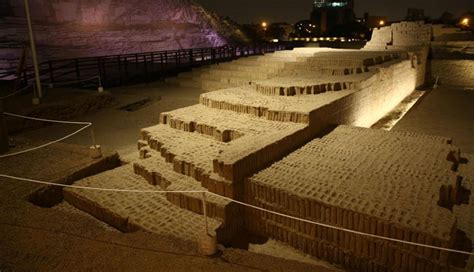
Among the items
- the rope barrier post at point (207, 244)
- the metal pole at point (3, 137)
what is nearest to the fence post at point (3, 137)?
the metal pole at point (3, 137)

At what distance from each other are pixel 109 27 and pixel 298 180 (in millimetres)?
29016

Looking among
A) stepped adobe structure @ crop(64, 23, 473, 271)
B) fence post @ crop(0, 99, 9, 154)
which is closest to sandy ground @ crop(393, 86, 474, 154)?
stepped adobe structure @ crop(64, 23, 473, 271)

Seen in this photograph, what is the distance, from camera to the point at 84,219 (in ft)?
13.0

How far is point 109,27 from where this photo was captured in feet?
96.2

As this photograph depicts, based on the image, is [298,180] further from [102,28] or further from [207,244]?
[102,28]

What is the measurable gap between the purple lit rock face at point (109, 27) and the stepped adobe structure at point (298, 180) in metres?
20.1

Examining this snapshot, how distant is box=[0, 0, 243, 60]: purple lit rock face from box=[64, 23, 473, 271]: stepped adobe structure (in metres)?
20.1

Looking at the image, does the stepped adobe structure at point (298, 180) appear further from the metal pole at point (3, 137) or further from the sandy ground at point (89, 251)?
the metal pole at point (3, 137)

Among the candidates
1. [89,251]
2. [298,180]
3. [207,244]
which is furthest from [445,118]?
[89,251]

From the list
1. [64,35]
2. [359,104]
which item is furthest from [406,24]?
[64,35]

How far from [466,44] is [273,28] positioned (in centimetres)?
4249

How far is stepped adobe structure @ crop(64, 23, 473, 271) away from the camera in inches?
140

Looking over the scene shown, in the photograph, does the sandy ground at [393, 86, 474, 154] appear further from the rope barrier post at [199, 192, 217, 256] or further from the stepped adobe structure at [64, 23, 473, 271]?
the rope barrier post at [199, 192, 217, 256]

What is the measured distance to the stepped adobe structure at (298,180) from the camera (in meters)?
3.55
